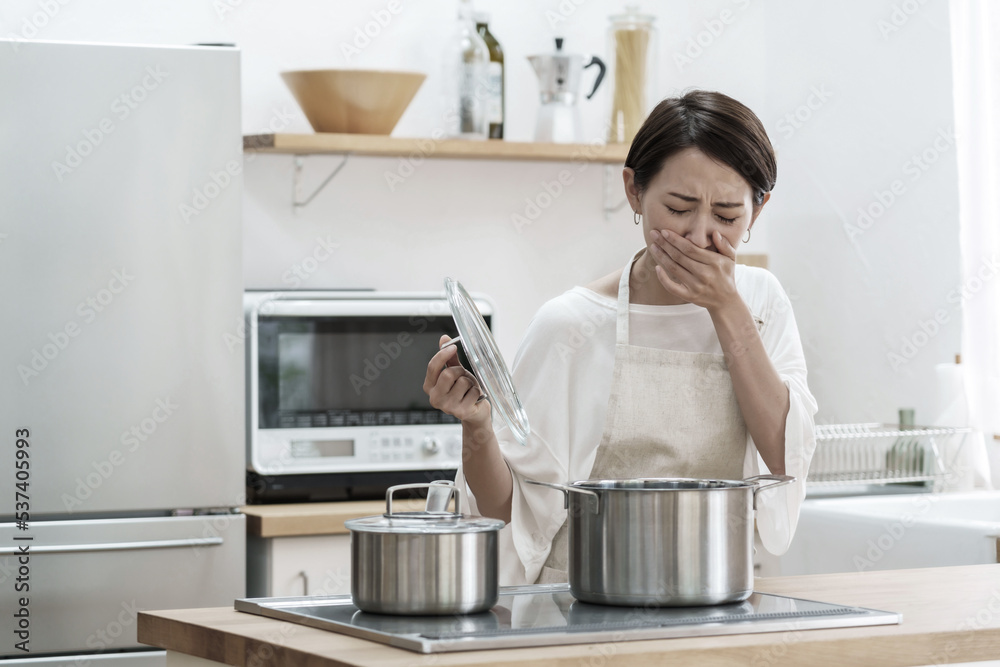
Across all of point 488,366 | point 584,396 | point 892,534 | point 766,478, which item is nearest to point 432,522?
point 488,366

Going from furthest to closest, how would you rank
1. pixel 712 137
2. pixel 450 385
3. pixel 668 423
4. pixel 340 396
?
pixel 340 396
pixel 668 423
pixel 712 137
pixel 450 385

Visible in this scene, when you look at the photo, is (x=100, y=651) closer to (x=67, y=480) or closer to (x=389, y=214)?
(x=67, y=480)

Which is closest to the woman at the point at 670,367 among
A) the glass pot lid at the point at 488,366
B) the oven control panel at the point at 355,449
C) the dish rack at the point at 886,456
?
the glass pot lid at the point at 488,366

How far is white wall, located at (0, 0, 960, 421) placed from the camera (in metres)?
2.68

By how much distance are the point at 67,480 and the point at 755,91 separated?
6.52 feet

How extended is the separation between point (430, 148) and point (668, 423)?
1.28 m

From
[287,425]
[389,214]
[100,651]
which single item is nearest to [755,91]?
[389,214]

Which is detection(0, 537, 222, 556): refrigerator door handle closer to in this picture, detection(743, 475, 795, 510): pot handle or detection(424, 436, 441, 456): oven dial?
detection(424, 436, 441, 456): oven dial

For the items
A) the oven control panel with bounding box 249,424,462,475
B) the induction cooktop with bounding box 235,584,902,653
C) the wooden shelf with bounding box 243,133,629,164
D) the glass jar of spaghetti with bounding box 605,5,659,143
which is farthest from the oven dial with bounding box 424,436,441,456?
the induction cooktop with bounding box 235,584,902,653

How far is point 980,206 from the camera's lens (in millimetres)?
2596

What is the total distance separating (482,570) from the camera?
1015 millimetres

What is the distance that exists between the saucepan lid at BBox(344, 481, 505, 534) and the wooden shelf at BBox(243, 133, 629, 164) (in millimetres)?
1553

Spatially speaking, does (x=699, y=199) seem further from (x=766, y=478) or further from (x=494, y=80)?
(x=494, y=80)

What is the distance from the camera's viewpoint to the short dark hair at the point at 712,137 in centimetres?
135
